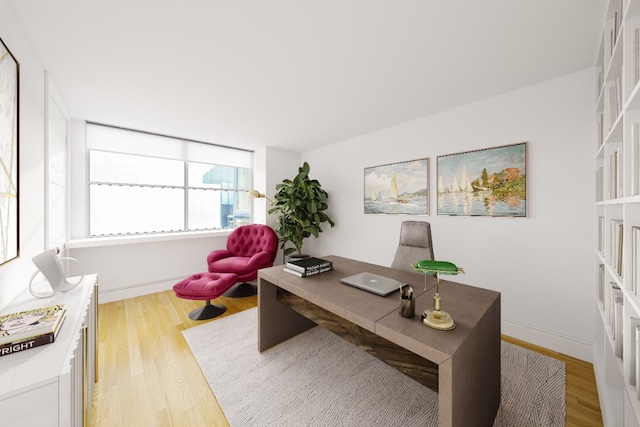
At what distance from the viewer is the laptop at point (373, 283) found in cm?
148

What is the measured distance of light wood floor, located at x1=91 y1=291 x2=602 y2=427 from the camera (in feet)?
4.87

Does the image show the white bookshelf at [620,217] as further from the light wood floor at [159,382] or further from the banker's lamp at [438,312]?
the banker's lamp at [438,312]

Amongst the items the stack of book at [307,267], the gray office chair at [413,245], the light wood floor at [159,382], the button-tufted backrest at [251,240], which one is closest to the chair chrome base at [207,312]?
the light wood floor at [159,382]

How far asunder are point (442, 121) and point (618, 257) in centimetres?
213

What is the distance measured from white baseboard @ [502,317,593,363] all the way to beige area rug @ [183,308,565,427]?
0.21 meters

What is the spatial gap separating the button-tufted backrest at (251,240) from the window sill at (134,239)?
0.35m

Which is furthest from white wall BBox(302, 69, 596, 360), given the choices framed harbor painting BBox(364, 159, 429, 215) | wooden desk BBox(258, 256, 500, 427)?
wooden desk BBox(258, 256, 500, 427)

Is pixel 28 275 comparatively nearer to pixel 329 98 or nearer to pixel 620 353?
pixel 329 98

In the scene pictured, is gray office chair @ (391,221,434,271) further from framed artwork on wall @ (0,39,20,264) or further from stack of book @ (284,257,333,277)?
framed artwork on wall @ (0,39,20,264)

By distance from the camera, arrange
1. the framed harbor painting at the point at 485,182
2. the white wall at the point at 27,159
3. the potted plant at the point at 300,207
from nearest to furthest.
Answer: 1. the white wall at the point at 27,159
2. the framed harbor painting at the point at 485,182
3. the potted plant at the point at 300,207

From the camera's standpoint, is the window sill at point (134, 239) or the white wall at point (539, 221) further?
the window sill at point (134, 239)

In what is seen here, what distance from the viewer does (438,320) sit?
3.55 ft

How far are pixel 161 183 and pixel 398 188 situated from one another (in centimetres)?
384

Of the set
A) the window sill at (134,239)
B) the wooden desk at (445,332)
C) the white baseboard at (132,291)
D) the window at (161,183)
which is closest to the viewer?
the wooden desk at (445,332)
